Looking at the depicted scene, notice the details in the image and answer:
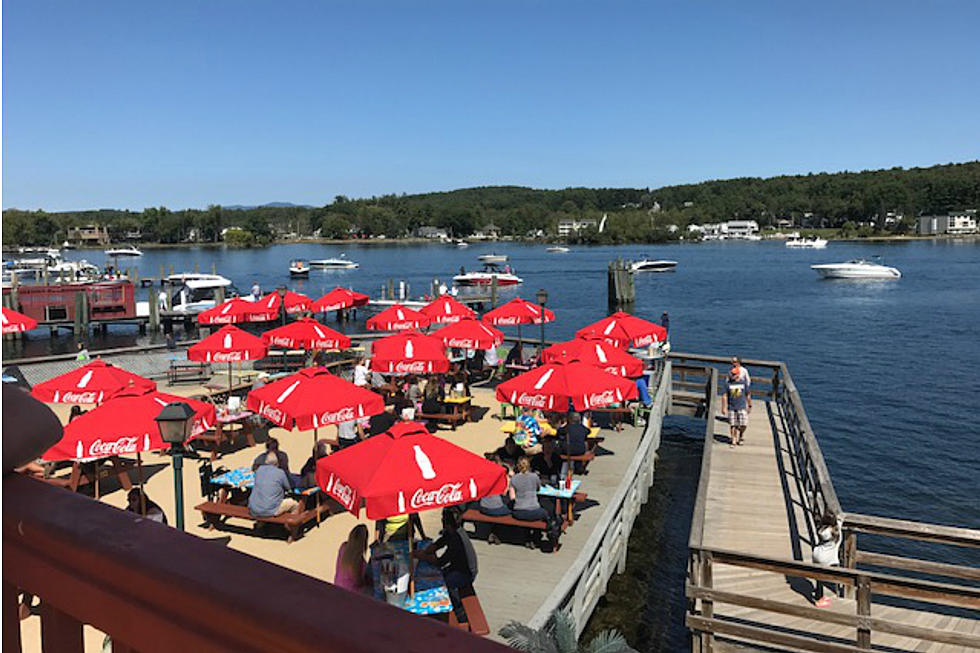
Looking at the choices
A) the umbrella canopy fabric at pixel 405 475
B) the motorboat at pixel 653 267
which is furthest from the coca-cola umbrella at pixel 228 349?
the motorboat at pixel 653 267

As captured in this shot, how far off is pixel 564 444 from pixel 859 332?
41417mm

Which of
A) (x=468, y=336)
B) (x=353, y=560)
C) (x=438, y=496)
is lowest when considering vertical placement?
(x=353, y=560)

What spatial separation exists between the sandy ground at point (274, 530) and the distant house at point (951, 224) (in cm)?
20352

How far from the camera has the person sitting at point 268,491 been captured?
32.9 ft

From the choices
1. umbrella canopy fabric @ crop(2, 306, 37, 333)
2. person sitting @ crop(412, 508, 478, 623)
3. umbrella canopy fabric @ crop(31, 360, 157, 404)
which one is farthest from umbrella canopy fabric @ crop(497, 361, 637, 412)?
umbrella canopy fabric @ crop(2, 306, 37, 333)

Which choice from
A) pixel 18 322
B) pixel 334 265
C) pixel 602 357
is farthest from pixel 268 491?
pixel 334 265

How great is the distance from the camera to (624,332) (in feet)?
57.1

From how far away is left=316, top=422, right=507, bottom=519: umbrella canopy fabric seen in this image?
7.34 m

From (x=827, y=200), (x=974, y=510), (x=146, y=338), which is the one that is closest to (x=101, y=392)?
(x=974, y=510)

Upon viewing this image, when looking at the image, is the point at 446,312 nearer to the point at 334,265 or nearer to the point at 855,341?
the point at 855,341

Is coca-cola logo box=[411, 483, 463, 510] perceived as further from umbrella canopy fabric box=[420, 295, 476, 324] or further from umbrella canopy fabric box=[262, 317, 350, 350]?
umbrella canopy fabric box=[420, 295, 476, 324]

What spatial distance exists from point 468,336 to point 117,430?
27.3 ft

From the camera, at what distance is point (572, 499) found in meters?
10.6

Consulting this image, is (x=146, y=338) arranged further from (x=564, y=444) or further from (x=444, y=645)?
(x=444, y=645)
